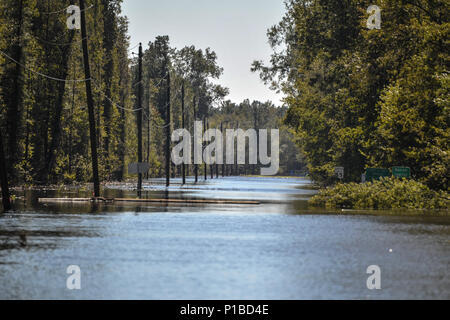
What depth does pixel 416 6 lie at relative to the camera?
137 feet

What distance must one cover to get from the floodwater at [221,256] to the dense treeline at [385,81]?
9.87 metres

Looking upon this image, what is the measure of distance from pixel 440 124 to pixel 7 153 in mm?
34156

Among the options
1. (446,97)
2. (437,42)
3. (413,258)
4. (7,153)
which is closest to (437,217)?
(446,97)

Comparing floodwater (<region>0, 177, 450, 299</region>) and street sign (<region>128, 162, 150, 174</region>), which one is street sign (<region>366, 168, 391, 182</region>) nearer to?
floodwater (<region>0, 177, 450, 299</region>)

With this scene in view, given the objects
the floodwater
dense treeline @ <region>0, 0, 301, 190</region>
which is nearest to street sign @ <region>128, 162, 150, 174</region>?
dense treeline @ <region>0, 0, 301, 190</region>

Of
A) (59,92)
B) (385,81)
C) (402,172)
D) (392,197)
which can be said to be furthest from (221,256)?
(59,92)

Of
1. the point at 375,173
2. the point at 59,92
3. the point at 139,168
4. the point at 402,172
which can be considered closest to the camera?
the point at 402,172

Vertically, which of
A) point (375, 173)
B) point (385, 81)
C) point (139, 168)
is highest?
point (385, 81)

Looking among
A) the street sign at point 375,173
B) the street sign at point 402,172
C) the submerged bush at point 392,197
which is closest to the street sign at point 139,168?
the street sign at point 375,173

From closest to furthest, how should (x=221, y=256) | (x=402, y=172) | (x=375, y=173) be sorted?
1. (x=221, y=256)
2. (x=402, y=172)
3. (x=375, y=173)

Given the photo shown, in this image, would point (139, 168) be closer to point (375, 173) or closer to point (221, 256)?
point (375, 173)

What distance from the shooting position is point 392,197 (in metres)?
38.4

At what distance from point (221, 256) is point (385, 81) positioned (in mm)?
31212
